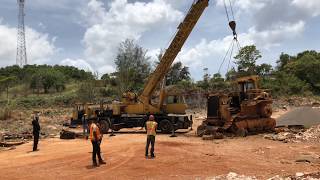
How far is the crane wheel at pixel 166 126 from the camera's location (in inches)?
1115

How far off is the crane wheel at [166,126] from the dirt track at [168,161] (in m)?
5.60

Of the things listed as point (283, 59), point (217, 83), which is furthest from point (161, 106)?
point (283, 59)

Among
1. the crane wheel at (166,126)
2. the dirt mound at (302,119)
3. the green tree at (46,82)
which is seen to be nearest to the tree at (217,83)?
→ the dirt mound at (302,119)

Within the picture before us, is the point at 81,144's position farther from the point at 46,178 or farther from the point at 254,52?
the point at 254,52

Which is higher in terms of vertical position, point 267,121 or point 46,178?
point 267,121

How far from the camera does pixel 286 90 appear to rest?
66.8 meters

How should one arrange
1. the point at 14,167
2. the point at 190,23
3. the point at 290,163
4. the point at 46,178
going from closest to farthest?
1. the point at 46,178
2. the point at 290,163
3. the point at 14,167
4. the point at 190,23

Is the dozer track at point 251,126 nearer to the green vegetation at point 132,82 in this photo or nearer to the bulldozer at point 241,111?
the bulldozer at point 241,111

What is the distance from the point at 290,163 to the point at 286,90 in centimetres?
5324

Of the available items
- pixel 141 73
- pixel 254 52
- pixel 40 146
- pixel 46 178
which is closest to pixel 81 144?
pixel 40 146

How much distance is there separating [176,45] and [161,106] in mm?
4085

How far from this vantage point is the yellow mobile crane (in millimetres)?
28406

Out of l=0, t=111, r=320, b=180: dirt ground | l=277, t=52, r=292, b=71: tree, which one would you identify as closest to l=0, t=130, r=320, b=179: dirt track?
l=0, t=111, r=320, b=180: dirt ground

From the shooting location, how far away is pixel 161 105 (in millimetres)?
29766
